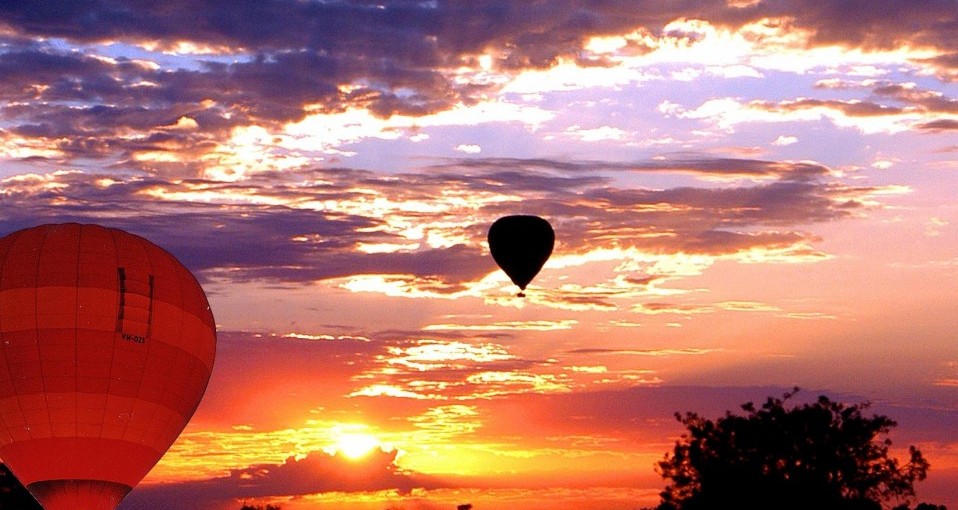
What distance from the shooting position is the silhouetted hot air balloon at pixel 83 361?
203 feet

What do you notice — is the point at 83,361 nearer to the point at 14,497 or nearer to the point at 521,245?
the point at 521,245

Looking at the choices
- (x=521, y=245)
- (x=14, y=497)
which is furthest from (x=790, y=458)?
(x=14, y=497)

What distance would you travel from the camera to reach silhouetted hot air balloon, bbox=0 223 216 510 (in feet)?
203

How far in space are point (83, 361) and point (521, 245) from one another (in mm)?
19318

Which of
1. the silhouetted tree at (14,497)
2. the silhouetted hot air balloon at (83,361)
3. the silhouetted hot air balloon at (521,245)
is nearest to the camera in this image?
the silhouetted hot air balloon at (83,361)

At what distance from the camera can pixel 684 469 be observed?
70.5m

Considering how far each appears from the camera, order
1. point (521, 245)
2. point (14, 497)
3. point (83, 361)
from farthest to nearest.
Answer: point (14, 497), point (521, 245), point (83, 361)

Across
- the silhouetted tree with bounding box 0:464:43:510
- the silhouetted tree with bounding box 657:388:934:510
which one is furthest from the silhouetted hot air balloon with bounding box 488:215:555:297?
the silhouetted tree with bounding box 0:464:43:510

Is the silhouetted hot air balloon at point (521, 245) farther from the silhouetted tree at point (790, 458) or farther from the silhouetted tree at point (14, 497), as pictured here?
the silhouetted tree at point (14, 497)

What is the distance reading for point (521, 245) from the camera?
64750 millimetres

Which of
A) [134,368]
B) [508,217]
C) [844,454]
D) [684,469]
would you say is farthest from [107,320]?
[844,454]

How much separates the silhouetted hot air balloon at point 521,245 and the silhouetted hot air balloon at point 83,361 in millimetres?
14407

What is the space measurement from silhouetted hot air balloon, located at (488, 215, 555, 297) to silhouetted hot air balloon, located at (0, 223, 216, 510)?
14407 millimetres

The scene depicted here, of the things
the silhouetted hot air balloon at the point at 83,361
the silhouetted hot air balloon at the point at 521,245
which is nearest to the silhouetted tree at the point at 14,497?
the silhouetted hot air balloon at the point at 83,361
